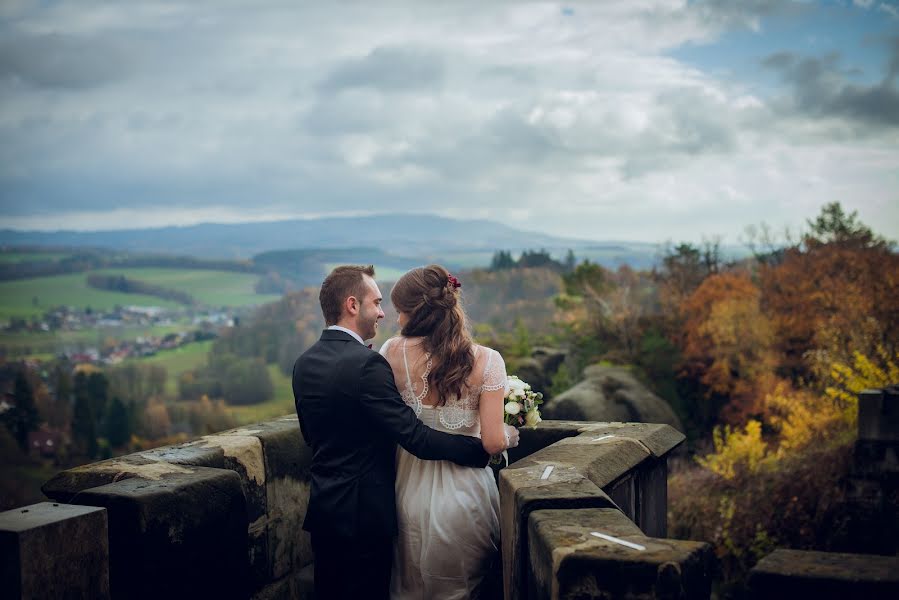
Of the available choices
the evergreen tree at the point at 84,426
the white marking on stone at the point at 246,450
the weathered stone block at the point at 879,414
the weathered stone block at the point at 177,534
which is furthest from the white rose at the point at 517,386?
the evergreen tree at the point at 84,426

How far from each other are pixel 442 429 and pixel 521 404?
2.13 ft

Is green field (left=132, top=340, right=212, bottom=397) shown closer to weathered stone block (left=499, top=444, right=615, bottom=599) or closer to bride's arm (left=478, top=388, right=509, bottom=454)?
bride's arm (left=478, top=388, right=509, bottom=454)

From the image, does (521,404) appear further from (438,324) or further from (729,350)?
(729,350)

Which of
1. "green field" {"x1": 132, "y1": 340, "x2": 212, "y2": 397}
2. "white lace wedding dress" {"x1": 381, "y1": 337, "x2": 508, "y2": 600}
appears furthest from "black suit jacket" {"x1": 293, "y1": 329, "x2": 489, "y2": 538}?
"green field" {"x1": 132, "y1": 340, "x2": 212, "y2": 397}

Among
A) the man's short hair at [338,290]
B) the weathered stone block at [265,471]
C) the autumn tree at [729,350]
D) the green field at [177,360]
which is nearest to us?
the man's short hair at [338,290]

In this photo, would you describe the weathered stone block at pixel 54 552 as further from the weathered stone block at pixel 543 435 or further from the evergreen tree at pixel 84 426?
the evergreen tree at pixel 84 426

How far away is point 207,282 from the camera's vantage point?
86938 millimetres

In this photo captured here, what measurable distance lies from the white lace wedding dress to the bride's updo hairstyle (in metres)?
0.05

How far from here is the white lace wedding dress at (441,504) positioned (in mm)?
3562

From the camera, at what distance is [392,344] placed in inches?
145

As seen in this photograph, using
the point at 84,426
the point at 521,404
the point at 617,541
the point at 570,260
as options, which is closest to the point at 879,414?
the point at 521,404

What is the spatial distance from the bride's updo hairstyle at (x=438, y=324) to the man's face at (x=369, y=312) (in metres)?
0.09

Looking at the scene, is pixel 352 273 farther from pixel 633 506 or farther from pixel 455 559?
pixel 633 506

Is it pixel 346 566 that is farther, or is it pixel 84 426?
pixel 84 426
